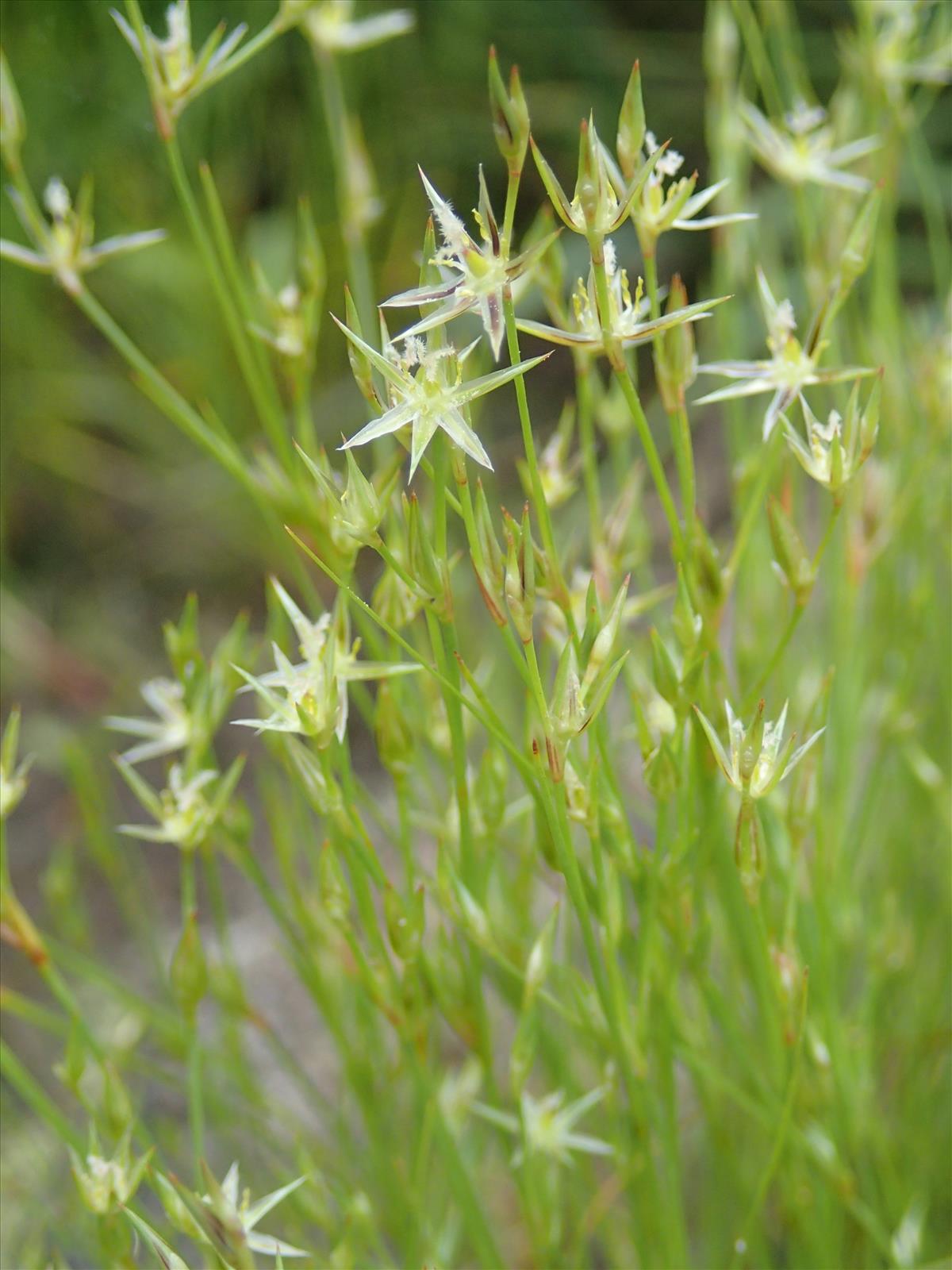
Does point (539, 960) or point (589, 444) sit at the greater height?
point (589, 444)

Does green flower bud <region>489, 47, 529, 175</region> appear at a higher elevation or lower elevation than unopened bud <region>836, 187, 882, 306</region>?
higher

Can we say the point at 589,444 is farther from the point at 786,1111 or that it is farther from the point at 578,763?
the point at 786,1111

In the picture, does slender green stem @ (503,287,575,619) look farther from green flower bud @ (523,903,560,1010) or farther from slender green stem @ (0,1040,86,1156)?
slender green stem @ (0,1040,86,1156)

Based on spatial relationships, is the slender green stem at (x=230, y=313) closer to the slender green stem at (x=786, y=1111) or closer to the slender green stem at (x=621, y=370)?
the slender green stem at (x=621, y=370)

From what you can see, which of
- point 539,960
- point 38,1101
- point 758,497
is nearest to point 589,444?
point 758,497

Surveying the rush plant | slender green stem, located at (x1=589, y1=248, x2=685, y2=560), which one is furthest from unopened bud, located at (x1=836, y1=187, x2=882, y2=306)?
slender green stem, located at (x1=589, y1=248, x2=685, y2=560)

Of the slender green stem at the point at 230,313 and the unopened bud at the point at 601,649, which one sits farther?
the slender green stem at the point at 230,313

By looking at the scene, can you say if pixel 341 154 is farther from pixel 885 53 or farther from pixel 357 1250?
pixel 357 1250

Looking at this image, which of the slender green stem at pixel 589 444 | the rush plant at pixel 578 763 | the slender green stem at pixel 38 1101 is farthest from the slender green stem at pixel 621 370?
the slender green stem at pixel 38 1101
